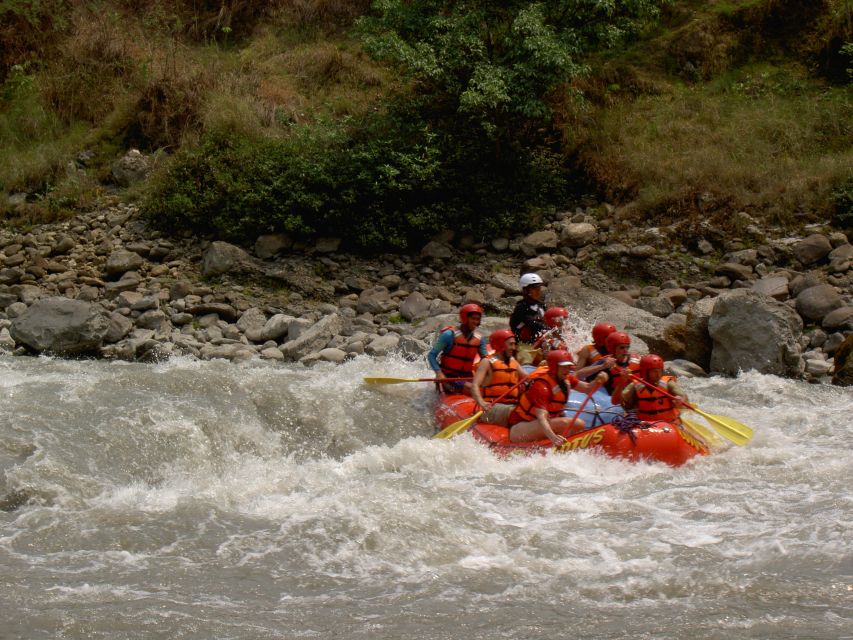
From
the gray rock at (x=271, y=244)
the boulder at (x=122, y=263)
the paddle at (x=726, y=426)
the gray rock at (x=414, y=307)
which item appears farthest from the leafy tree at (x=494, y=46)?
the paddle at (x=726, y=426)

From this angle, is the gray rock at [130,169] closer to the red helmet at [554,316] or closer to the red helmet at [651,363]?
the red helmet at [554,316]

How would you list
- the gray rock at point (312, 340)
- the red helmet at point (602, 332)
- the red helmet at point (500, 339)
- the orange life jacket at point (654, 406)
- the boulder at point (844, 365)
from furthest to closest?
the gray rock at point (312, 340) → the boulder at point (844, 365) → the red helmet at point (500, 339) → the red helmet at point (602, 332) → the orange life jacket at point (654, 406)

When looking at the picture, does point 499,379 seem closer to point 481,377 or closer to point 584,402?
point 481,377

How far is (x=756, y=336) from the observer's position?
33.6 feet

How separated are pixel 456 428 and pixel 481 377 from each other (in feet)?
2.10

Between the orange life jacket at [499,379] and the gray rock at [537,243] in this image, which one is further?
the gray rock at [537,243]

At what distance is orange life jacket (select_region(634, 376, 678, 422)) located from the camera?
7.62 metres

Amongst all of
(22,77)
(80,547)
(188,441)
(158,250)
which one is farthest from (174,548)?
(22,77)

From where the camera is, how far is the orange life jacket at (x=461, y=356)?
29.1ft

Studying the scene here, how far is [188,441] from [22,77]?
13209mm

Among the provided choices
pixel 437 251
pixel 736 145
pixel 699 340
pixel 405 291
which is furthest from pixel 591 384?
pixel 736 145

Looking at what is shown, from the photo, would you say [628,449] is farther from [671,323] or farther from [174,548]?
[671,323]

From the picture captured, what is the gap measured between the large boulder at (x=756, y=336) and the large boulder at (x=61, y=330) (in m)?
6.75

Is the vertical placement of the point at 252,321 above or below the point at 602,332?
below
